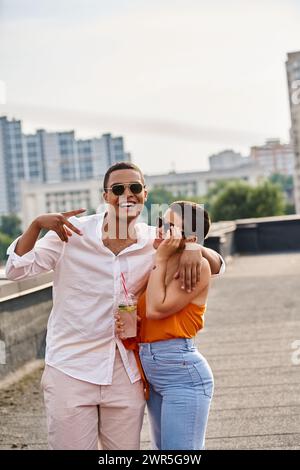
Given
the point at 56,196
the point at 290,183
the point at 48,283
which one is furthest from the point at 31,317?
the point at 290,183

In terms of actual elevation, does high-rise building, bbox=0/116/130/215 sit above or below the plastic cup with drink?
A: above

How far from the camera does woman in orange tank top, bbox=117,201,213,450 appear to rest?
226 cm

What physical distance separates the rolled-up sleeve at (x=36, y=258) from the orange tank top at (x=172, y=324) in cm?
27

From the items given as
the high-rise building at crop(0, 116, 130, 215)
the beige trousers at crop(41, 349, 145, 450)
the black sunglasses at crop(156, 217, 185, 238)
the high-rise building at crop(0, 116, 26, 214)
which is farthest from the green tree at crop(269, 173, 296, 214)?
the beige trousers at crop(41, 349, 145, 450)

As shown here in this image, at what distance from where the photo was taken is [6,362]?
4594 millimetres

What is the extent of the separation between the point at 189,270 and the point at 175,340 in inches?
7.9

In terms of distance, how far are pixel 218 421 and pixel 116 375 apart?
193cm

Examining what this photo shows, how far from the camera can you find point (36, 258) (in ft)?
7.63

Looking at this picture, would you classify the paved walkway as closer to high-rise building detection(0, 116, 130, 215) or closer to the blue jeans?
the blue jeans

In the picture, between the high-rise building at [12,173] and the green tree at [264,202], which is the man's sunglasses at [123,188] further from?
the high-rise building at [12,173]

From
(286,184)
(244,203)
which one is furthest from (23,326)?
(286,184)

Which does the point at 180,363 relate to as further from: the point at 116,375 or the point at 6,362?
the point at 6,362

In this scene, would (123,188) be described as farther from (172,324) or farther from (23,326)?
(23,326)

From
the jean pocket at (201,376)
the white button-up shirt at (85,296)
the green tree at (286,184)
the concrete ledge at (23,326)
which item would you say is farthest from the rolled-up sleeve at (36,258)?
the green tree at (286,184)
